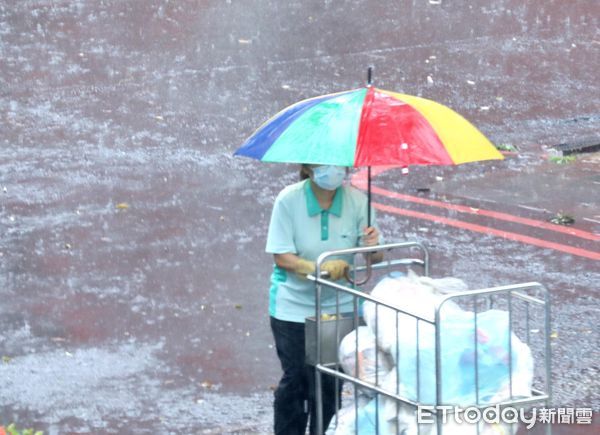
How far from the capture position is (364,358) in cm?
470

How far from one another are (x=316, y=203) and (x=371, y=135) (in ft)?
2.08

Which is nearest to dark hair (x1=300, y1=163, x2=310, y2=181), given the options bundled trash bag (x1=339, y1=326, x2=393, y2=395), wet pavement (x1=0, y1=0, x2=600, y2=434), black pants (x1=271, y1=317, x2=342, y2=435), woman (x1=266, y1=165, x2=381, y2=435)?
woman (x1=266, y1=165, x2=381, y2=435)

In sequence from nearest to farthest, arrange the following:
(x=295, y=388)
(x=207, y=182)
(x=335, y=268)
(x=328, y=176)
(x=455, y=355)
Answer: (x=455, y=355) < (x=335, y=268) < (x=328, y=176) < (x=295, y=388) < (x=207, y=182)

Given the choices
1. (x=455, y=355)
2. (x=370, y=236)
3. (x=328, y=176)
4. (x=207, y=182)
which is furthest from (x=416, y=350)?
(x=207, y=182)

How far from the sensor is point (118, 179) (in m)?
11.2

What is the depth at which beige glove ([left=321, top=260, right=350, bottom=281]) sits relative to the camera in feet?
16.6

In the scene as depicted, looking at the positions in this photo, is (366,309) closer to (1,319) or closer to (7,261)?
(1,319)

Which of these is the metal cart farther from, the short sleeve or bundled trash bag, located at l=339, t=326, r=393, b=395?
the short sleeve

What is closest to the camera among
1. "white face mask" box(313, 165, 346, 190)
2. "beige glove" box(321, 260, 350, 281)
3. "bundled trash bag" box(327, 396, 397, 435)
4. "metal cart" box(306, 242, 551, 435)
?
"metal cart" box(306, 242, 551, 435)

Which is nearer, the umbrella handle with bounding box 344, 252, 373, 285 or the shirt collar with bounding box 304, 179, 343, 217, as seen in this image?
the umbrella handle with bounding box 344, 252, 373, 285

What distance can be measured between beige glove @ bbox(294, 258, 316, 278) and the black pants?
28cm

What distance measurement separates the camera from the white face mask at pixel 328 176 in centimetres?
516

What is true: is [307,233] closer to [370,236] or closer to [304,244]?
[304,244]

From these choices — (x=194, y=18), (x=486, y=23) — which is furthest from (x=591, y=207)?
(x=194, y=18)
